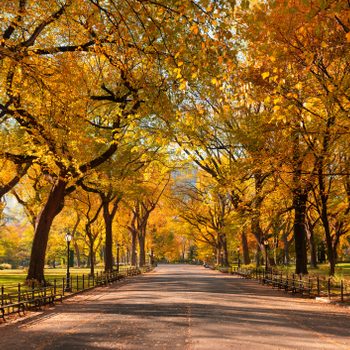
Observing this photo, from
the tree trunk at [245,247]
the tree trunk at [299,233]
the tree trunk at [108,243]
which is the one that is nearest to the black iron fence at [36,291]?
the tree trunk at [108,243]

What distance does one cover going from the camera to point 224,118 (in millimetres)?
30406

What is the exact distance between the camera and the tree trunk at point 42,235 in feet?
77.4

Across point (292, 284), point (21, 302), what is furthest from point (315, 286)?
point (21, 302)

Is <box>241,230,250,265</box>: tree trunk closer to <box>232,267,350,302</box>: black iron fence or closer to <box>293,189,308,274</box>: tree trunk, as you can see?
<box>232,267,350,302</box>: black iron fence

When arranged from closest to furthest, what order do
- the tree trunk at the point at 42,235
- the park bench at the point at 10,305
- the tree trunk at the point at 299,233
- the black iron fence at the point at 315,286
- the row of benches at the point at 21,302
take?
the park bench at the point at 10,305 < the row of benches at the point at 21,302 < the black iron fence at the point at 315,286 < the tree trunk at the point at 42,235 < the tree trunk at the point at 299,233

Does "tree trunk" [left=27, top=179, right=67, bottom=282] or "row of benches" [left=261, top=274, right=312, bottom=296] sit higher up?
"tree trunk" [left=27, top=179, right=67, bottom=282]

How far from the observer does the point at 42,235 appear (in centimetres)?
2406

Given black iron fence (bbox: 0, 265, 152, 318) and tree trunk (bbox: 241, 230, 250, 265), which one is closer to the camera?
black iron fence (bbox: 0, 265, 152, 318)

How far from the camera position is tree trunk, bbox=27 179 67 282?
928 inches

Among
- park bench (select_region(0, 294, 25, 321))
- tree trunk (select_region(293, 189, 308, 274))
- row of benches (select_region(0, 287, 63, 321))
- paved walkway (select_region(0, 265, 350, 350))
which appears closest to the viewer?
paved walkway (select_region(0, 265, 350, 350))

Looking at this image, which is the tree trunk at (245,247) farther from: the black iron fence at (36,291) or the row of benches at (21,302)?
the row of benches at (21,302)

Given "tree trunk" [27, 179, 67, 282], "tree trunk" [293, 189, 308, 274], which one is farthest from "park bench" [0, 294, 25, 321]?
"tree trunk" [293, 189, 308, 274]

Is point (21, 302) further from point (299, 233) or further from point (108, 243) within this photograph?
point (108, 243)

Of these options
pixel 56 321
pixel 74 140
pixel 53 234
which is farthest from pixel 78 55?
pixel 53 234
